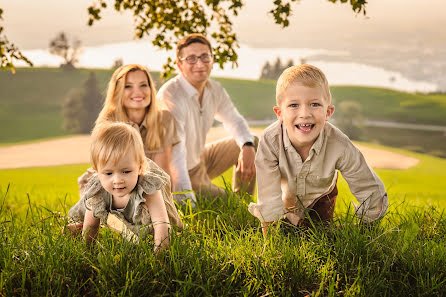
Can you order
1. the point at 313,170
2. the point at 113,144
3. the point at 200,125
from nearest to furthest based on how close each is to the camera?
the point at 113,144
the point at 313,170
the point at 200,125

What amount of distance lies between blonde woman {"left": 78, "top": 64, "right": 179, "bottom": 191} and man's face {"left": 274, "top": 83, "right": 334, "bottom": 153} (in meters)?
1.91

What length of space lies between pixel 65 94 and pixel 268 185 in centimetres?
3971

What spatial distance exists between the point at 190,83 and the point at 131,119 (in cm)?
97

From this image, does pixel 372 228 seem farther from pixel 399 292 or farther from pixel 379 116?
pixel 379 116

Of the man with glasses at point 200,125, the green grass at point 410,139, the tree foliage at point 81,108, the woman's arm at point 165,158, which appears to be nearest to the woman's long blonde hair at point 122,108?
the woman's arm at point 165,158

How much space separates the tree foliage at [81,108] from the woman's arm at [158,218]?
1366 inches

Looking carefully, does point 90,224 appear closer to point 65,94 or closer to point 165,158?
point 165,158

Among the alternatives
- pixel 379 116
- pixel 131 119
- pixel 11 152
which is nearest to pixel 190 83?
pixel 131 119

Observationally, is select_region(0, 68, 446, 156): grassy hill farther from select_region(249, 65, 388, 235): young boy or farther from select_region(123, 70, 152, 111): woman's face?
select_region(249, 65, 388, 235): young boy

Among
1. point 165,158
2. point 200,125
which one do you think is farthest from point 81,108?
point 165,158

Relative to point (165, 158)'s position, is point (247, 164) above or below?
below

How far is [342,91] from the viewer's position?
43.6m

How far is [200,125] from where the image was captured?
18.5ft

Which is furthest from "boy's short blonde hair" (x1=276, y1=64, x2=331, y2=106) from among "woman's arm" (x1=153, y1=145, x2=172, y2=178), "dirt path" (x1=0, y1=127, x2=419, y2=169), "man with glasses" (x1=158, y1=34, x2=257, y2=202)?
"dirt path" (x1=0, y1=127, x2=419, y2=169)
